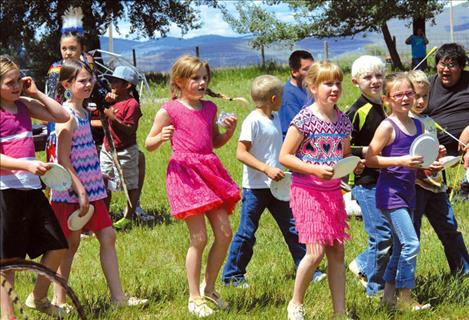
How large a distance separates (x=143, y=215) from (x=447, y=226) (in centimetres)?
346

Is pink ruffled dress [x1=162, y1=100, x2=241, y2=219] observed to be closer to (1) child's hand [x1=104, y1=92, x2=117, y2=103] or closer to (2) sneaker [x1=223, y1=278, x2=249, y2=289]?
(2) sneaker [x1=223, y1=278, x2=249, y2=289]

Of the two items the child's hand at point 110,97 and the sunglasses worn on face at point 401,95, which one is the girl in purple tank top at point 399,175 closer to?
the sunglasses worn on face at point 401,95

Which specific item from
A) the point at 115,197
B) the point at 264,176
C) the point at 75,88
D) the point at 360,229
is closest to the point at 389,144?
the point at 264,176

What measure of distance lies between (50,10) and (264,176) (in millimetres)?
26572

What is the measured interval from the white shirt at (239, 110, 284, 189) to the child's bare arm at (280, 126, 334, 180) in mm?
922

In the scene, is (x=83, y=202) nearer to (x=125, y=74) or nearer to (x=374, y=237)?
(x=374, y=237)

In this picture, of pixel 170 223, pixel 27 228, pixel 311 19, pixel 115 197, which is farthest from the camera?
pixel 311 19

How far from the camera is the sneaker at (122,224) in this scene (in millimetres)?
7887

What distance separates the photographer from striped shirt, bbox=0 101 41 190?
14.9 ft

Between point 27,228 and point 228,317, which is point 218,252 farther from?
point 27,228

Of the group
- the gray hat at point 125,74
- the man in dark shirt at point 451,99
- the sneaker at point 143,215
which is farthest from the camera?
the sneaker at point 143,215

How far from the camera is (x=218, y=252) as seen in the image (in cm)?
528

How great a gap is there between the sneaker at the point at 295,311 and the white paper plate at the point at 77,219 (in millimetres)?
1250

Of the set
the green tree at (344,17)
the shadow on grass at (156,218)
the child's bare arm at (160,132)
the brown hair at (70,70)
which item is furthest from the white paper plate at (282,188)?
the green tree at (344,17)
